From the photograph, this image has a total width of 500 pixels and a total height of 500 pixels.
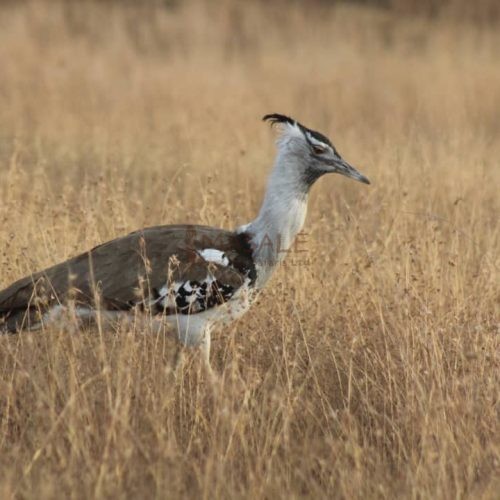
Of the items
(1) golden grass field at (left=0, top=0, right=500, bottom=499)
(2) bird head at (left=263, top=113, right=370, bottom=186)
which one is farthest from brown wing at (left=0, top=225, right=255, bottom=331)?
(2) bird head at (left=263, top=113, right=370, bottom=186)

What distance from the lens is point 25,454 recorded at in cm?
340

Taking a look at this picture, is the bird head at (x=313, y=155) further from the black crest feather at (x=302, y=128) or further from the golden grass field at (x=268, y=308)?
the golden grass field at (x=268, y=308)

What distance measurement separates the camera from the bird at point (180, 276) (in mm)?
4074

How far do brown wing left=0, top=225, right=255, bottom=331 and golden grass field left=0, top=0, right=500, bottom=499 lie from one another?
14cm

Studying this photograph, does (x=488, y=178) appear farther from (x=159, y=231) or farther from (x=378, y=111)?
(x=378, y=111)

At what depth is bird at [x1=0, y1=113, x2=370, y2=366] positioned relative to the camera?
4074 mm

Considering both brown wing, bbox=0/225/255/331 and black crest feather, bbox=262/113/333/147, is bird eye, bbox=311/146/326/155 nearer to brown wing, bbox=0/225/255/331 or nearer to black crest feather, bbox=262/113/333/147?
black crest feather, bbox=262/113/333/147

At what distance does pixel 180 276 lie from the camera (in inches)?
163

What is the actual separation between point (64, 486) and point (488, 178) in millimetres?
4224

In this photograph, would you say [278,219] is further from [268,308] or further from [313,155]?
[268,308]

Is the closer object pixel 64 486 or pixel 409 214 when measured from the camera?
pixel 64 486

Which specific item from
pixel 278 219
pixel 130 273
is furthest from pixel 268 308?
pixel 130 273

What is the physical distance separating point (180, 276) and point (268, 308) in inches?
26.3

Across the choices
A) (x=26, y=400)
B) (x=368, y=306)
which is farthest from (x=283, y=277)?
(x=26, y=400)
